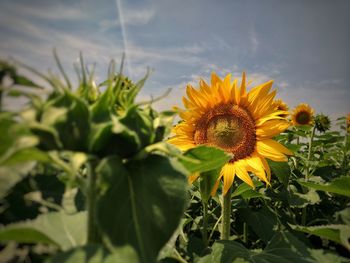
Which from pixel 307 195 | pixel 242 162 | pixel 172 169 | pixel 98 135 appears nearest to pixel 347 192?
pixel 242 162

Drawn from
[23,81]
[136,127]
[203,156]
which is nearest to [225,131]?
[203,156]

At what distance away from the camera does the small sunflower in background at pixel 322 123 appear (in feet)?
19.4

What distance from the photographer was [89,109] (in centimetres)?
94

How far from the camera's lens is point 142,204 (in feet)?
3.07

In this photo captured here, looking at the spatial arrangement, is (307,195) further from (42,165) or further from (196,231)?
(42,165)

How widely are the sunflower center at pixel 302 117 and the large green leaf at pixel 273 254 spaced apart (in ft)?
18.4

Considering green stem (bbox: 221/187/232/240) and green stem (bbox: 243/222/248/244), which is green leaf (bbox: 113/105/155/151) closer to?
green stem (bbox: 221/187/232/240)

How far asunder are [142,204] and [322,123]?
220 inches

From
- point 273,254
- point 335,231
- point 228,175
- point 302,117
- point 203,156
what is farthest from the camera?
point 302,117

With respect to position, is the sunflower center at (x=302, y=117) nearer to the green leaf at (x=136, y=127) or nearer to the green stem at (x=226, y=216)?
the green stem at (x=226, y=216)

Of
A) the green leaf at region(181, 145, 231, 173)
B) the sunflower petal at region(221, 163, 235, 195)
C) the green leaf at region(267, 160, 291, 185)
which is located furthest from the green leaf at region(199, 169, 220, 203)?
the green leaf at region(181, 145, 231, 173)

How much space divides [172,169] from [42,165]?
33cm

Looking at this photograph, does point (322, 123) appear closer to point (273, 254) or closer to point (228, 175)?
point (228, 175)

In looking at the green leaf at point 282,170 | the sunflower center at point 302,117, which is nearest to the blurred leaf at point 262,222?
the green leaf at point 282,170
